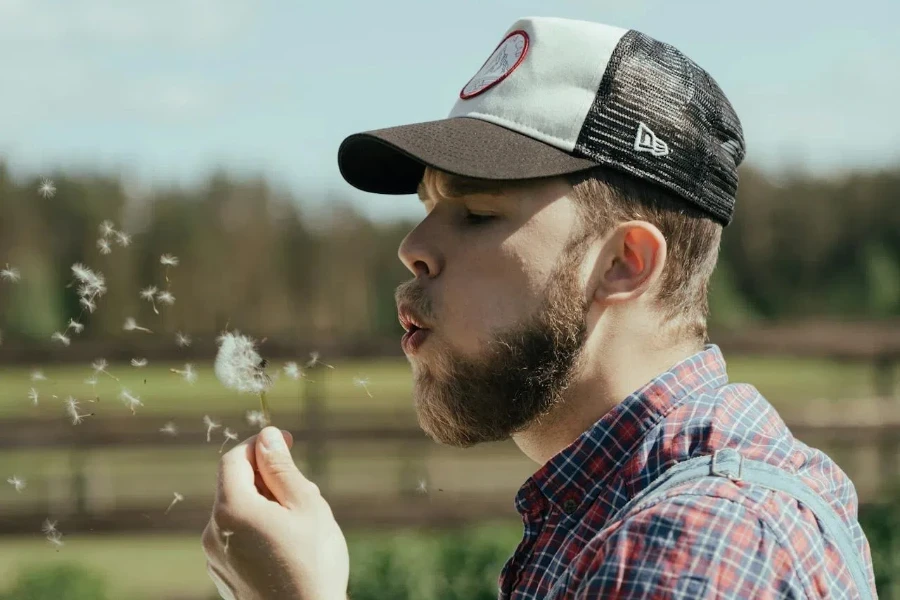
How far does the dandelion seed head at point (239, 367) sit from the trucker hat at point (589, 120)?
1.40ft

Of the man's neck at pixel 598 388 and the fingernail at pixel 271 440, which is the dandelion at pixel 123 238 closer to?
the fingernail at pixel 271 440

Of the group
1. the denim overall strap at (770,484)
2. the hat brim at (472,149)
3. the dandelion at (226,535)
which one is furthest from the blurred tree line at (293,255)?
the denim overall strap at (770,484)

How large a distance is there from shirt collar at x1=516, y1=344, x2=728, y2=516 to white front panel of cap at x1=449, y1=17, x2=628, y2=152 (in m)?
0.39

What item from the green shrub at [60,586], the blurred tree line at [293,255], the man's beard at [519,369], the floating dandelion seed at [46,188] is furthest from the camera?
the blurred tree line at [293,255]

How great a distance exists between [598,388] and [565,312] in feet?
0.41

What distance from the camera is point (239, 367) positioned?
186 cm

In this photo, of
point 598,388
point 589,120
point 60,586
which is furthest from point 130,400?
point 60,586

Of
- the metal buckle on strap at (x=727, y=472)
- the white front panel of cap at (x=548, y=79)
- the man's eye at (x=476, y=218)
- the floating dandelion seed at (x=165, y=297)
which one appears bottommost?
the floating dandelion seed at (x=165, y=297)

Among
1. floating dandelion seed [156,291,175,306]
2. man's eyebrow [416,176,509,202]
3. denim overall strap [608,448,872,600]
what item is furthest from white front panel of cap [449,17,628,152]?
floating dandelion seed [156,291,175,306]

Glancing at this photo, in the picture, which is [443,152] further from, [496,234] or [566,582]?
[566,582]

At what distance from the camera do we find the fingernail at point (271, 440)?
5.00 feet

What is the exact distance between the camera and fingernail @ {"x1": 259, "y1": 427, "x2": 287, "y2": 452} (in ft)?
5.00

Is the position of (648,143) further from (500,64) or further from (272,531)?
(272,531)

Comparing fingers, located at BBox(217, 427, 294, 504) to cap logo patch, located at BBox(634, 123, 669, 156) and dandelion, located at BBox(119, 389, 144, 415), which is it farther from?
cap logo patch, located at BBox(634, 123, 669, 156)
